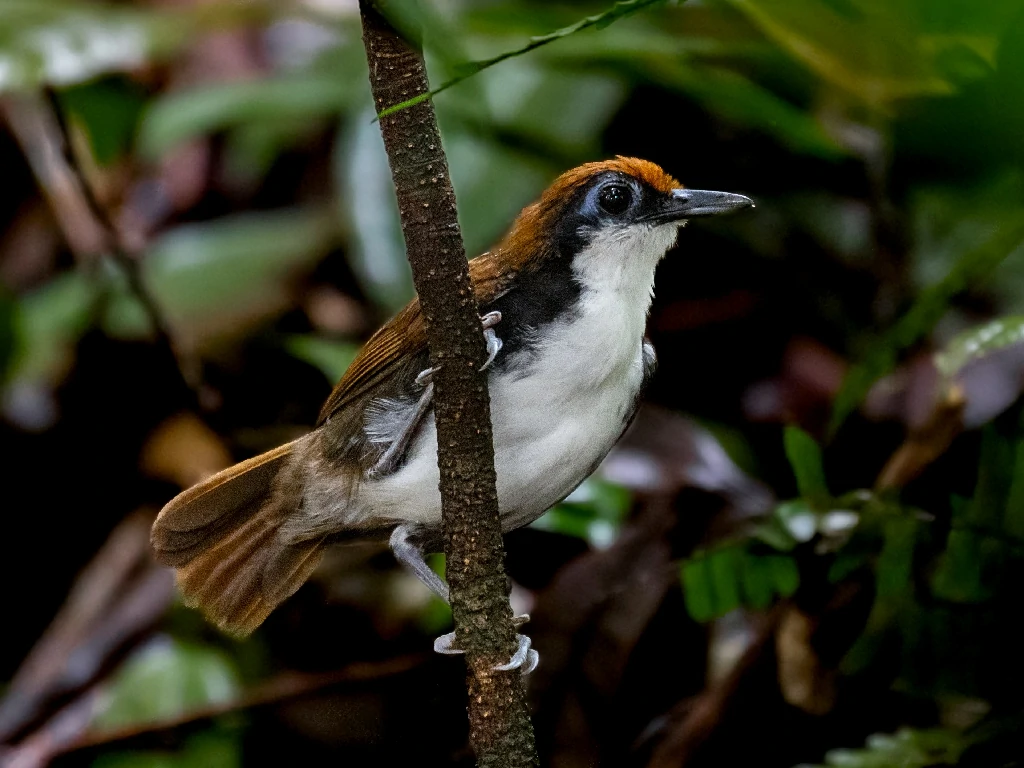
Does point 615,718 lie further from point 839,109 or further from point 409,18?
point 839,109

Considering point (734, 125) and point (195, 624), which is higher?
point (734, 125)

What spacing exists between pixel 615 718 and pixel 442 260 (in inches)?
57.7

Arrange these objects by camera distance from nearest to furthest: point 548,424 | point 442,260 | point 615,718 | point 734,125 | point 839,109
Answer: point 442,260
point 548,424
point 615,718
point 839,109
point 734,125

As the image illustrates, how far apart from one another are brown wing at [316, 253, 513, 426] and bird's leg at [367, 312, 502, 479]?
0.21 ft

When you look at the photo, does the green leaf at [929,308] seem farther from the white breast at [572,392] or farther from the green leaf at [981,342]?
the white breast at [572,392]

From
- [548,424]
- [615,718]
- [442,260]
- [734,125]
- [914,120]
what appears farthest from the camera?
[734,125]

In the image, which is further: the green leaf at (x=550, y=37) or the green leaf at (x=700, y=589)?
the green leaf at (x=700, y=589)

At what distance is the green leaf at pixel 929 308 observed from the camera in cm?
244

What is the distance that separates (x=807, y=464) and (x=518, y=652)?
78cm

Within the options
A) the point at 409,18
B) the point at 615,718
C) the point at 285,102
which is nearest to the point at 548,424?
the point at 615,718

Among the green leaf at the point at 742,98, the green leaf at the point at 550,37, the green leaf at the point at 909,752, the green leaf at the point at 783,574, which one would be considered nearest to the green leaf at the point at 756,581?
the green leaf at the point at 783,574

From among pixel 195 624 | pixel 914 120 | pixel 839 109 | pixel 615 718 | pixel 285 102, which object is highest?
pixel 285 102

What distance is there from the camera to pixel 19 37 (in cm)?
320

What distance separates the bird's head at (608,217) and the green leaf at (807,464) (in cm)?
43
